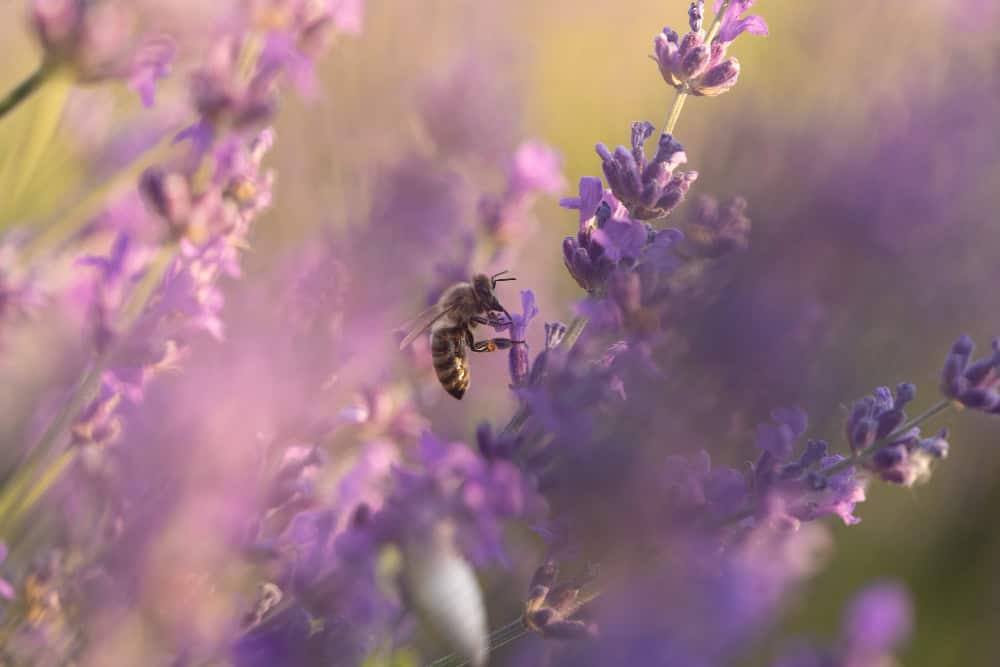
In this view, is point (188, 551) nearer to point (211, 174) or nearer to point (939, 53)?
point (211, 174)

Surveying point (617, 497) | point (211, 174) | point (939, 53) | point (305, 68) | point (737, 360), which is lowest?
point (617, 497)

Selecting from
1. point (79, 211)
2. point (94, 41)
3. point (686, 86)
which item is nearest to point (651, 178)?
point (686, 86)

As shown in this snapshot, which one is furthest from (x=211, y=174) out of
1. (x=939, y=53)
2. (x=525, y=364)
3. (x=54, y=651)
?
(x=939, y=53)

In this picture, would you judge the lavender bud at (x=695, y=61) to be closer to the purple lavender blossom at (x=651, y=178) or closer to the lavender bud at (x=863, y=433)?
the purple lavender blossom at (x=651, y=178)

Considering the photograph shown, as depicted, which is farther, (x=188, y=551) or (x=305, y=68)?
(x=305, y=68)

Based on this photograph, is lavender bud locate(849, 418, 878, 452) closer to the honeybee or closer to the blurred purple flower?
the blurred purple flower

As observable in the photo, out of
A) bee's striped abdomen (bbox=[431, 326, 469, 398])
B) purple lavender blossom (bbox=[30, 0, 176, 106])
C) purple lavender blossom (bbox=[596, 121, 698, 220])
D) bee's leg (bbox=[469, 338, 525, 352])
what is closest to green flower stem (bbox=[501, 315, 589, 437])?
purple lavender blossom (bbox=[596, 121, 698, 220])

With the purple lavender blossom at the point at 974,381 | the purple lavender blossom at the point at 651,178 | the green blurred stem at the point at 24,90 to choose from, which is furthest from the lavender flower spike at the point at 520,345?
the green blurred stem at the point at 24,90
